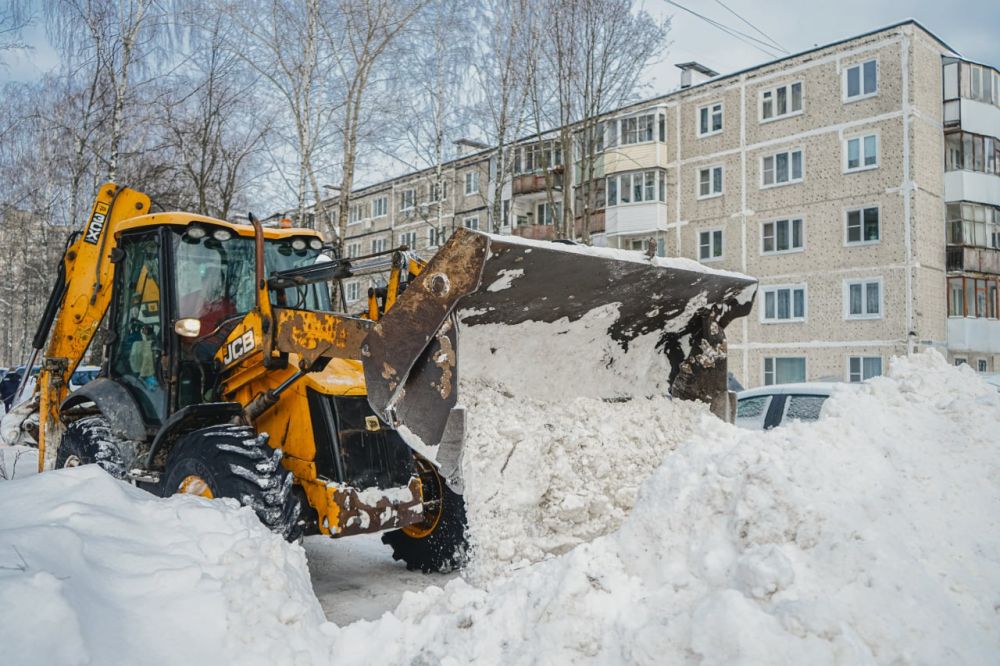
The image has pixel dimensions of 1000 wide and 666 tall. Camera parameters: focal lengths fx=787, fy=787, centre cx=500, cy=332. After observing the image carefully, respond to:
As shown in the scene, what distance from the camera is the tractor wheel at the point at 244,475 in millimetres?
4125

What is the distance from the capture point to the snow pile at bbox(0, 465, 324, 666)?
2.60 metres

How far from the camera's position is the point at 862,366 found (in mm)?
23344

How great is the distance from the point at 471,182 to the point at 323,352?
32.2m


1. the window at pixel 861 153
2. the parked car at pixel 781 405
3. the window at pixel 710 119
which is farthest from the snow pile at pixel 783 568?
the window at pixel 710 119

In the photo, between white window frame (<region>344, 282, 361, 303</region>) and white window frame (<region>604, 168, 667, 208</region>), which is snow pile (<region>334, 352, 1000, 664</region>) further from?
white window frame (<region>344, 282, 361, 303</region>)

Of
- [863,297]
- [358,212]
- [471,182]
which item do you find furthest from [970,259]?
[358,212]

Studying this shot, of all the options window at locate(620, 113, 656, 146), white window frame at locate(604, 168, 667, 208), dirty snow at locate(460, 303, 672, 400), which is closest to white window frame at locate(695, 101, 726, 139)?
window at locate(620, 113, 656, 146)

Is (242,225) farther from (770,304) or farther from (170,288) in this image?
(770,304)

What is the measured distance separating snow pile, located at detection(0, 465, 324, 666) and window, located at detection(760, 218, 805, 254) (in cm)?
2421

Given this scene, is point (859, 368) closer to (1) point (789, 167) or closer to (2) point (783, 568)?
(1) point (789, 167)

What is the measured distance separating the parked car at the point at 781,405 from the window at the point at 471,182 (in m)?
28.4

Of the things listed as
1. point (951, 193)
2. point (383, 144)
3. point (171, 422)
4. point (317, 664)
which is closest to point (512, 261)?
point (317, 664)

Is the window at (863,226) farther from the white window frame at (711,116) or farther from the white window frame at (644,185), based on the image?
the white window frame at (644,185)

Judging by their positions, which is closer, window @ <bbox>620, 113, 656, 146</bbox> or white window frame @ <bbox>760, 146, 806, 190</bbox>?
white window frame @ <bbox>760, 146, 806, 190</bbox>
